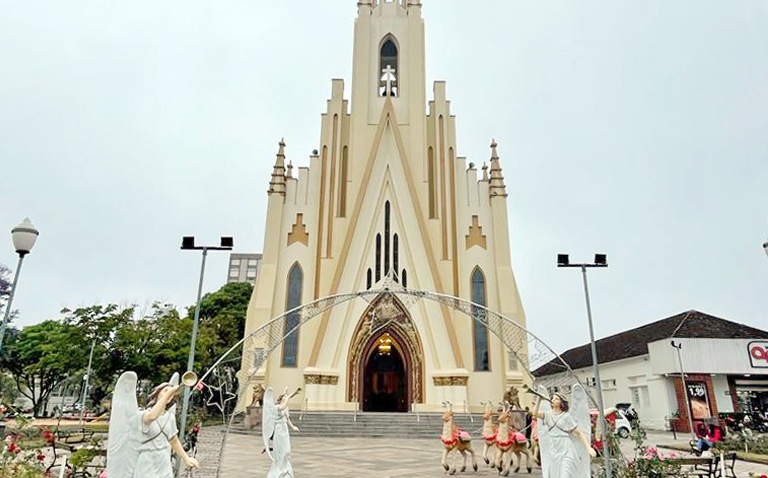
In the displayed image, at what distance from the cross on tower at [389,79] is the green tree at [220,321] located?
1746 centimetres

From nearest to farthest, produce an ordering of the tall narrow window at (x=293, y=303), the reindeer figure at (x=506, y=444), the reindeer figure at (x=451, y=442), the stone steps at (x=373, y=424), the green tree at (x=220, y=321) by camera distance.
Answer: the reindeer figure at (x=506, y=444), the reindeer figure at (x=451, y=442), the stone steps at (x=373, y=424), the tall narrow window at (x=293, y=303), the green tree at (x=220, y=321)

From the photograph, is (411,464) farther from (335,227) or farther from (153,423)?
(335,227)

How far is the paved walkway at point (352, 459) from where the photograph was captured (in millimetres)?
10922

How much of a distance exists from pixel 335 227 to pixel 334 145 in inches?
191


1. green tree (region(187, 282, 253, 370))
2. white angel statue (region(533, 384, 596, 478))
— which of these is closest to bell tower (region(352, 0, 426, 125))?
green tree (region(187, 282, 253, 370))

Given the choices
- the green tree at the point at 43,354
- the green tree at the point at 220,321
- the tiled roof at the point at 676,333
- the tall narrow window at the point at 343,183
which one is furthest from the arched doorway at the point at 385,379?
the green tree at the point at 43,354

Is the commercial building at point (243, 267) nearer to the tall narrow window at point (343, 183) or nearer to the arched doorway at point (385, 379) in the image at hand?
the tall narrow window at point (343, 183)

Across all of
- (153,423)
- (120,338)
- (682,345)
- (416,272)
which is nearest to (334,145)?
(416,272)

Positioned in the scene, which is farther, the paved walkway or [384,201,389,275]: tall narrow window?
[384,201,389,275]: tall narrow window

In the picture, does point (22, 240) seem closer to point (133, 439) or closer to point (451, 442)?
point (133, 439)

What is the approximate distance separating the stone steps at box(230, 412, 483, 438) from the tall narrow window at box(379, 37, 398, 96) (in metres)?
17.3

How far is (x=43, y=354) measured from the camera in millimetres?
31219

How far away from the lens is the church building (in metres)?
22.5

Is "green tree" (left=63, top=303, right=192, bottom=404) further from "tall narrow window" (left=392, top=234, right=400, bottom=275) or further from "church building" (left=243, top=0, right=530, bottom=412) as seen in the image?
"tall narrow window" (left=392, top=234, right=400, bottom=275)
